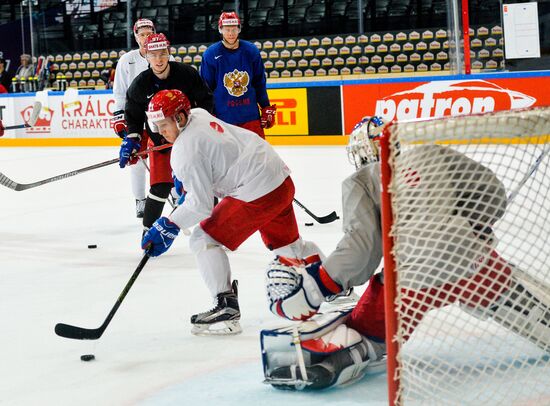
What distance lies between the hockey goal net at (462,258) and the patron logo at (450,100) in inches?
227

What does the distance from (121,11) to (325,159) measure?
6.46m

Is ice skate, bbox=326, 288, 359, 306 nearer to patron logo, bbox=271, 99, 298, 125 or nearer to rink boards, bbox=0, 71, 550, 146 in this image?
rink boards, bbox=0, 71, 550, 146

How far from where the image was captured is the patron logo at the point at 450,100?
7.98 meters

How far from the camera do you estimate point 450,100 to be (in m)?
8.16

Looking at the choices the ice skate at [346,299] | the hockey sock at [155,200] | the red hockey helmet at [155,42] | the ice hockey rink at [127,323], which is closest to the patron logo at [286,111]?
the ice hockey rink at [127,323]

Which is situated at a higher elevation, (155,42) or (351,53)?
(351,53)

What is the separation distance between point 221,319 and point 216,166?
1.63 ft

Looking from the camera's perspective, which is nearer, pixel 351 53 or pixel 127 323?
pixel 127 323

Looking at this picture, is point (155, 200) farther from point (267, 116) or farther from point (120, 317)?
point (120, 317)

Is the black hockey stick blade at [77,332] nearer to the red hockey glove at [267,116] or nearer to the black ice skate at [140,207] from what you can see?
the red hockey glove at [267,116]

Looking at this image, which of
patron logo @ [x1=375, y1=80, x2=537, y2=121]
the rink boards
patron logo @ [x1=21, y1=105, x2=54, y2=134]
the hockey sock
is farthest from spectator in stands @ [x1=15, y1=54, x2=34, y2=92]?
the hockey sock

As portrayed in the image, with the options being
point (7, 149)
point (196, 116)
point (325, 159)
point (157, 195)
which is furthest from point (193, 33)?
point (196, 116)

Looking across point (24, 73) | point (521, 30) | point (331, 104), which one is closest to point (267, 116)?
point (331, 104)

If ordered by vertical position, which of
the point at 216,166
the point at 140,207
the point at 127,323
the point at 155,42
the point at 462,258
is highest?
the point at 155,42
